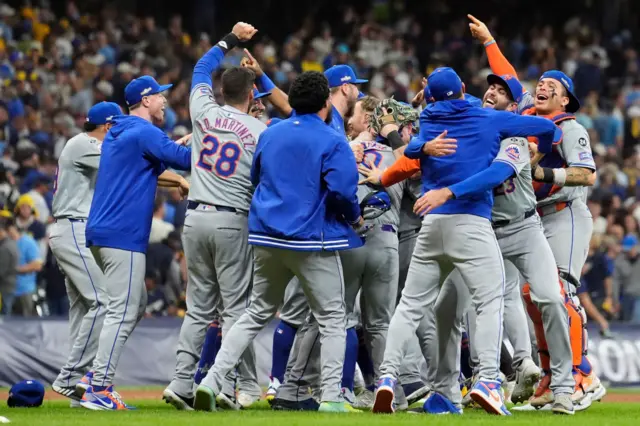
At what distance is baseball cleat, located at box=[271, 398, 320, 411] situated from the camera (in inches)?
365

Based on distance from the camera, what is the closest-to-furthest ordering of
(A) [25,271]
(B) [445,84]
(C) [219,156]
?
(B) [445,84], (C) [219,156], (A) [25,271]

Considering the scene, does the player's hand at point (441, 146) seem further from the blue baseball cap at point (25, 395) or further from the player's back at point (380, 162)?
the blue baseball cap at point (25, 395)

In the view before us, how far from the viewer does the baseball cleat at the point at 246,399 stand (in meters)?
9.69

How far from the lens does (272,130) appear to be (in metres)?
8.77

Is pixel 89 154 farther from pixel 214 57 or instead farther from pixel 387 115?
pixel 387 115

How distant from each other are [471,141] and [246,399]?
2.77 meters

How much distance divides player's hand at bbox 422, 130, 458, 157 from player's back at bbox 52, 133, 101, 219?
319cm

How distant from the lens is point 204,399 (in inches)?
339

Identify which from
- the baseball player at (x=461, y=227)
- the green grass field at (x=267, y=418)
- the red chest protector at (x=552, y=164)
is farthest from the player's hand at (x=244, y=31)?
the green grass field at (x=267, y=418)

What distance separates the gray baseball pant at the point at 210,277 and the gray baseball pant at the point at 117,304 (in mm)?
438

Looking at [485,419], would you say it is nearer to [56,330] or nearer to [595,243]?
[56,330]

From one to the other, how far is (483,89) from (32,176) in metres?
9.22

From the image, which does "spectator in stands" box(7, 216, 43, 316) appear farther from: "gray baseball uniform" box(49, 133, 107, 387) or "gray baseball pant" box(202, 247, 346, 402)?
"gray baseball pant" box(202, 247, 346, 402)

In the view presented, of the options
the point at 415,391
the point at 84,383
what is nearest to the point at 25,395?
the point at 84,383
